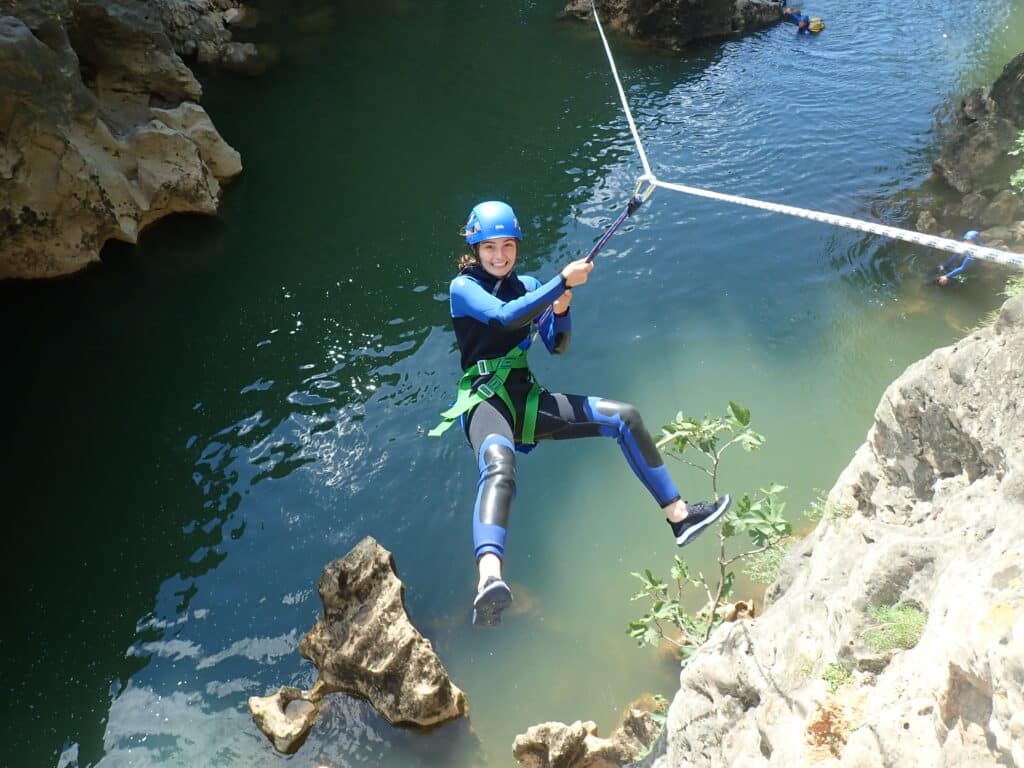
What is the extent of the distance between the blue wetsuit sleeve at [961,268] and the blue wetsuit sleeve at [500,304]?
7.96 m

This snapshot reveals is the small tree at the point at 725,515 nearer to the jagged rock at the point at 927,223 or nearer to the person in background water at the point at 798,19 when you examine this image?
the jagged rock at the point at 927,223

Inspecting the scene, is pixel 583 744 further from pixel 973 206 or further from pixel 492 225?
pixel 973 206

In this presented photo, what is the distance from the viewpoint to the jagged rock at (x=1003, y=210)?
11.5 m

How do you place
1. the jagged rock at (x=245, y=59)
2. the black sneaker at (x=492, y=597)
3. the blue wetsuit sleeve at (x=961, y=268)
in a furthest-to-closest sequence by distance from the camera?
the jagged rock at (x=245, y=59), the blue wetsuit sleeve at (x=961, y=268), the black sneaker at (x=492, y=597)

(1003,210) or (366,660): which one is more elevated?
(1003,210)

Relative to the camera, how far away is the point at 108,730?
6.32m

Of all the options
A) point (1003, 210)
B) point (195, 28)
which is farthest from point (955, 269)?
point (195, 28)

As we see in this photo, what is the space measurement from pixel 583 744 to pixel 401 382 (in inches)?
201

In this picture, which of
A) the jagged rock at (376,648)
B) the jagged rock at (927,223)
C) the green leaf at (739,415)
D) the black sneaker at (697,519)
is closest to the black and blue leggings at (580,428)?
the black sneaker at (697,519)

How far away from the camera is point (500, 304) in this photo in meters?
4.50

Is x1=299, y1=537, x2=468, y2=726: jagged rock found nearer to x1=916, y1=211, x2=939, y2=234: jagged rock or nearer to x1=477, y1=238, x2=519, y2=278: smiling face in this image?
x1=477, y1=238, x2=519, y2=278: smiling face

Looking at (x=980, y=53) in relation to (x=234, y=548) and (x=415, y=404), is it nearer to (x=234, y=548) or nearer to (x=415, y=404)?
(x=415, y=404)

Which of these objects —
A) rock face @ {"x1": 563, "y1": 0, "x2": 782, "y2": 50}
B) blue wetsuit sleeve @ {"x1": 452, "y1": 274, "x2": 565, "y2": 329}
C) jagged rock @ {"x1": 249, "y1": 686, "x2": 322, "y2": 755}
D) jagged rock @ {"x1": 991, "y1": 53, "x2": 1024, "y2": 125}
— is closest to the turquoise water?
jagged rock @ {"x1": 249, "y1": 686, "x2": 322, "y2": 755}

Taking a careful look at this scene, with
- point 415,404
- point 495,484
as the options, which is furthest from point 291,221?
point 495,484
